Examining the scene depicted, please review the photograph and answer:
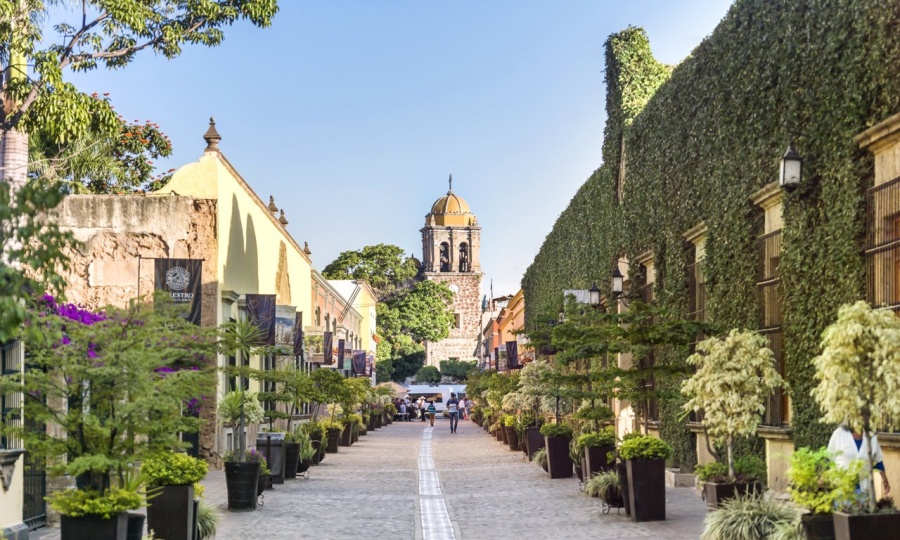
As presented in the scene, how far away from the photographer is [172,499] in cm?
1267

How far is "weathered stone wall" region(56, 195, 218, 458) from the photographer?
26469 mm

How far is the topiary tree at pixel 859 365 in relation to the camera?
31.2ft

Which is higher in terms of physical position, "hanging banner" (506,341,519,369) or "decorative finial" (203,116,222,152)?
"decorative finial" (203,116,222,152)

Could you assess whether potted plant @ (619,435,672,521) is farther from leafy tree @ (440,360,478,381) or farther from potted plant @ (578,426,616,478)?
leafy tree @ (440,360,478,381)

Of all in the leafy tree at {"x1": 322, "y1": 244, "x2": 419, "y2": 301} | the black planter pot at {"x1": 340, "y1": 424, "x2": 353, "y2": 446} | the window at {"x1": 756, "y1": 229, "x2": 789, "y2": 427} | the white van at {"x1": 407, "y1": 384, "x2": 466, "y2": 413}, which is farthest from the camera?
the leafy tree at {"x1": 322, "y1": 244, "x2": 419, "y2": 301}

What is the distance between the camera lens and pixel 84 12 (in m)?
22.1

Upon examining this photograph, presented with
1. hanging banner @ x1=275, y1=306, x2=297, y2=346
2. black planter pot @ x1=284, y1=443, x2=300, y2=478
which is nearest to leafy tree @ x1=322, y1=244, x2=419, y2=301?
hanging banner @ x1=275, y1=306, x2=297, y2=346

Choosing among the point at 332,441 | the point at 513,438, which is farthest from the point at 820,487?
the point at 332,441

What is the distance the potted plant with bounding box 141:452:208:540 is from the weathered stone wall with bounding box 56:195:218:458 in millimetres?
13791

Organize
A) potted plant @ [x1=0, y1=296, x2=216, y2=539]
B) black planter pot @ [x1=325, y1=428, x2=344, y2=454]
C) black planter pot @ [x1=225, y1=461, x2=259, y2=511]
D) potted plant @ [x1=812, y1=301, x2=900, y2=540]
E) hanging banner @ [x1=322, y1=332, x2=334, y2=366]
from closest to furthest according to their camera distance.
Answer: potted plant @ [x1=812, y1=301, x2=900, y2=540], potted plant @ [x1=0, y1=296, x2=216, y2=539], black planter pot @ [x1=225, y1=461, x2=259, y2=511], black planter pot @ [x1=325, y1=428, x2=344, y2=454], hanging banner @ [x1=322, y1=332, x2=334, y2=366]

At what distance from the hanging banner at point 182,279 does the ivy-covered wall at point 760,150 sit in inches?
263

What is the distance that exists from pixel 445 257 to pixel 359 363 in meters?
72.0

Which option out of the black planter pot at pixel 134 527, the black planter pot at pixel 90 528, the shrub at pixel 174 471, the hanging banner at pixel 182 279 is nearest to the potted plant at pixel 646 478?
the shrub at pixel 174 471

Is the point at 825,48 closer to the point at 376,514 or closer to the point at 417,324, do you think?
the point at 376,514
